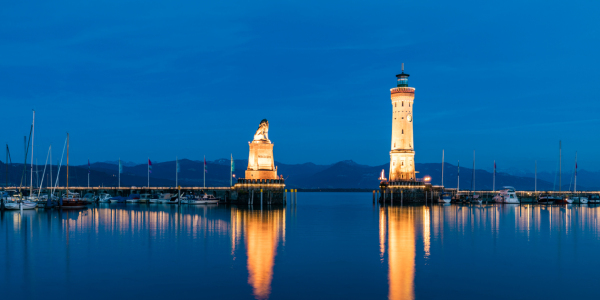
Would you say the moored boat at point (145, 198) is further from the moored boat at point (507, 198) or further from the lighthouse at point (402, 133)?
the moored boat at point (507, 198)

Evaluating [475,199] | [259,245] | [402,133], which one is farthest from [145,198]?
[259,245]

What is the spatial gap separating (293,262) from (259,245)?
775 centimetres

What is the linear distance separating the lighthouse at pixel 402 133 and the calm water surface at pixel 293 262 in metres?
56.6

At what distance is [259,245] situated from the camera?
40594 millimetres

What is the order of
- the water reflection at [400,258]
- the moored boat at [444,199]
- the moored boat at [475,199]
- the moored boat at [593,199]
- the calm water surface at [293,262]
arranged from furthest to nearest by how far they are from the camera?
the moored boat at [593,199]
the moored boat at [475,199]
the moored boat at [444,199]
the water reflection at [400,258]
the calm water surface at [293,262]

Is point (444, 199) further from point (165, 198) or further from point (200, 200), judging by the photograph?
point (165, 198)

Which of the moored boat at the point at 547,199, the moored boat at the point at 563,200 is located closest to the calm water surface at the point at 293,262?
the moored boat at the point at 563,200

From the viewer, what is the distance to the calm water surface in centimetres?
2558

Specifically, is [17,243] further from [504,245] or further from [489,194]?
[489,194]

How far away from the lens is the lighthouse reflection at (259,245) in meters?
27.2

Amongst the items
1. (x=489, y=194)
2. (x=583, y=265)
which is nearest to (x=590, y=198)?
(x=489, y=194)

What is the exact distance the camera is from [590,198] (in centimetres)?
12438

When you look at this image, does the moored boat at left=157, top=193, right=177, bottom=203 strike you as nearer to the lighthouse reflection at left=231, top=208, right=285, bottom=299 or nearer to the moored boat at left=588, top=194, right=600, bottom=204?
the lighthouse reflection at left=231, top=208, right=285, bottom=299

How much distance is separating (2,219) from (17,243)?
2503cm
